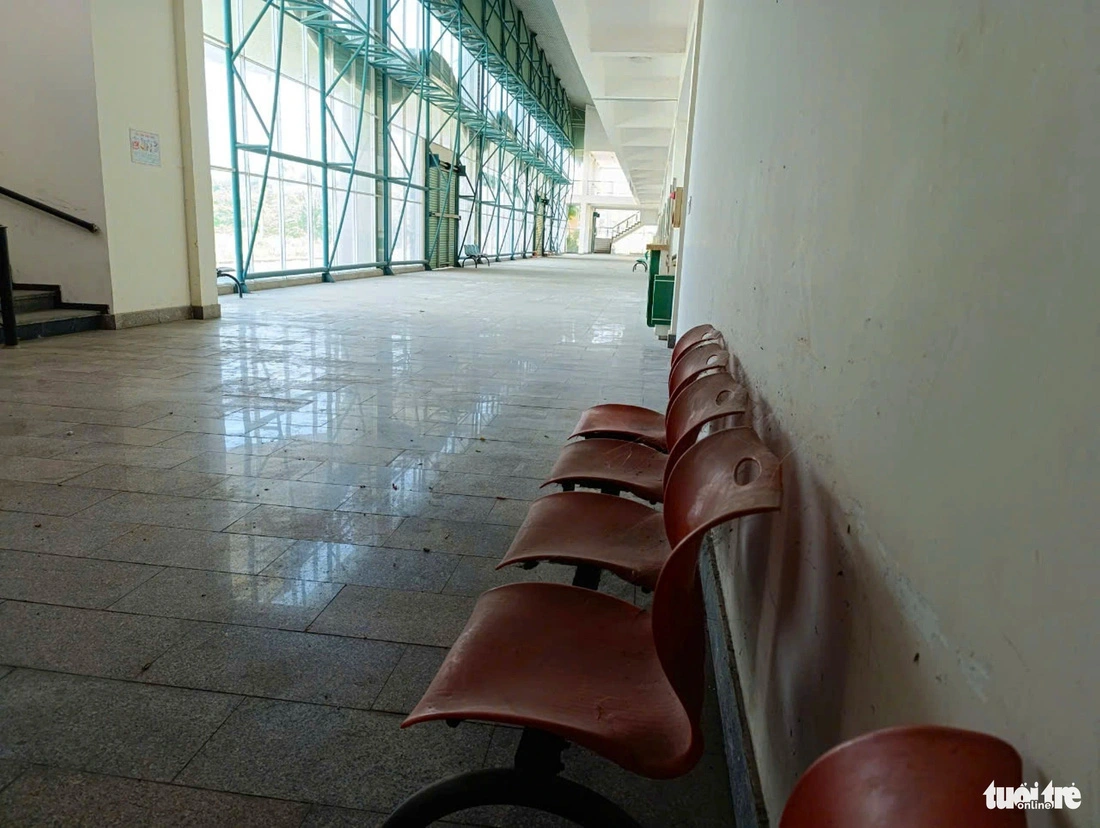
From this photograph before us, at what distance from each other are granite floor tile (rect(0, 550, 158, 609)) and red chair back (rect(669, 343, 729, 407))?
1.48 meters

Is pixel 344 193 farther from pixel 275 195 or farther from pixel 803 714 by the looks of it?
pixel 803 714

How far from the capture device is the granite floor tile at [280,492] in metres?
2.59

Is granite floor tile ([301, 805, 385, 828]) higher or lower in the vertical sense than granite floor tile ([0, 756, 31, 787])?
lower

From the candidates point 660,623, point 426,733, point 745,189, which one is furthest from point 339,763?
point 745,189

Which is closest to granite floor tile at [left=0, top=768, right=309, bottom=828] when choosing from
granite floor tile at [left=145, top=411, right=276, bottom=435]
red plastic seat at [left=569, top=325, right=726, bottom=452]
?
red plastic seat at [left=569, top=325, right=726, bottom=452]

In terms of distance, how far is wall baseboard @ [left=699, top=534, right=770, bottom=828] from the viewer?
1.19m

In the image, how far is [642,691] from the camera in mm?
1062

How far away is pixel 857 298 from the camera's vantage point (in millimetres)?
983

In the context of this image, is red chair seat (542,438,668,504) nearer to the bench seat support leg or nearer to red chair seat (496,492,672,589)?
red chair seat (496,492,672,589)

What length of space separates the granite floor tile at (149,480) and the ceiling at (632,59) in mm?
7310

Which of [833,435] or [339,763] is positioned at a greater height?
Result: [833,435]

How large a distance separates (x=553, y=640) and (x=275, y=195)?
10784 millimetres

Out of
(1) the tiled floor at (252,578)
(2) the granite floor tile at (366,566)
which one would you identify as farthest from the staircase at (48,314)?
(2) the granite floor tile at (366,566)

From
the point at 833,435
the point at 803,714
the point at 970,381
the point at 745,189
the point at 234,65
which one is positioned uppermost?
the point at 234,65
